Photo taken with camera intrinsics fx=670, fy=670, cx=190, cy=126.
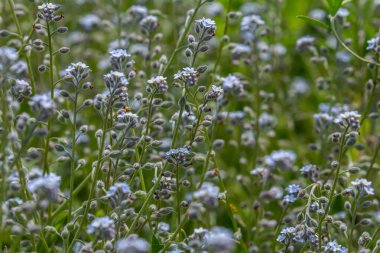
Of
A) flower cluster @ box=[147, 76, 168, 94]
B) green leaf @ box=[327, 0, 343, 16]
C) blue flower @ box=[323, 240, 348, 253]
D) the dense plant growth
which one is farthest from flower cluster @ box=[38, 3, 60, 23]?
blue flower @ box=[323, 240, 348, 253]

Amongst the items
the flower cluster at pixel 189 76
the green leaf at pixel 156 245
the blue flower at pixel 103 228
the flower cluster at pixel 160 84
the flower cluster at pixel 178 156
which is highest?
the flower cluster at pixel 189 76

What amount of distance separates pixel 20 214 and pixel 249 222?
208 centimetres

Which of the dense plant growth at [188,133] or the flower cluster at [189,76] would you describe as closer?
the dense plant growth at [188,133]

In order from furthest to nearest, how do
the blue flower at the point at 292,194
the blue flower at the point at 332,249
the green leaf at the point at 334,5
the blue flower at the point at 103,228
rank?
the green leaf at the point at 334,5
the blue flower at the point at 292,194
the blue flower at the point at 332,249
the blue flower at the point at 103,228

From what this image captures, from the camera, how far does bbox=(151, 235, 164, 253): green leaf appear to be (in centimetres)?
384

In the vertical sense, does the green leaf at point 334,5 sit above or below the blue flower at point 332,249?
above

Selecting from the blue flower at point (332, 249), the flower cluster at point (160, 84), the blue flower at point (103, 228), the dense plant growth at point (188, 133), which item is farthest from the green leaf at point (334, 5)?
the blue flower at point (103, 228)

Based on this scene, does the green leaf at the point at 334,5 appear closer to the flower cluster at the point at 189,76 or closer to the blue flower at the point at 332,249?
the flower cluster at the point at 189,76

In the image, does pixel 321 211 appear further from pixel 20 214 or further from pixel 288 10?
pixel 288 10

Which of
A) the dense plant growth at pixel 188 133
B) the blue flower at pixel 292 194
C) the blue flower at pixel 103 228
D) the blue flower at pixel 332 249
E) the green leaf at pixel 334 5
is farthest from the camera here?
the green leaf at pixel 334 5

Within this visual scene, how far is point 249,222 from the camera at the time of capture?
16.4ft

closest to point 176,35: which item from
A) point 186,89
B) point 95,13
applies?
point 95,13

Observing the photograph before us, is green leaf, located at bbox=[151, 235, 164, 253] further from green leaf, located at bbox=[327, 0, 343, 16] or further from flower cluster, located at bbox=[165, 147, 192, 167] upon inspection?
green leaf, located at bbox=[327, 0, 343, 16]

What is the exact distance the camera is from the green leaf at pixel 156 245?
384cm
